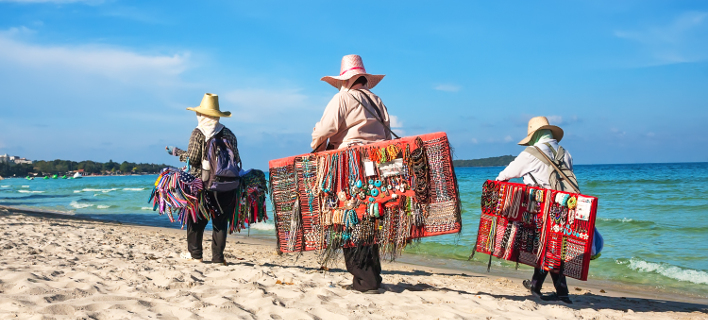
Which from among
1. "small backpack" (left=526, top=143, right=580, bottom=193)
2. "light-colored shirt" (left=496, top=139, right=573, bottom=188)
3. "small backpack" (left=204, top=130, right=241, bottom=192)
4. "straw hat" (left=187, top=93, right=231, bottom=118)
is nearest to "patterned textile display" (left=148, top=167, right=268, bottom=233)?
"small backpack" (left=204, top=130, right=241, bottom=192)

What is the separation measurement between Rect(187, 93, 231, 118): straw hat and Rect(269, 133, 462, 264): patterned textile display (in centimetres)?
147

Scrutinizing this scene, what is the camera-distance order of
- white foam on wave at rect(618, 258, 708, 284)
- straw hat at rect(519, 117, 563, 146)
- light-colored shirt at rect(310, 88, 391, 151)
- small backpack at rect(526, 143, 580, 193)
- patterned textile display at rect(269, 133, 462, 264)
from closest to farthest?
1. patterned textile display at rect(269, 133, 462, 264)
2. light-colored shirt at rect(310, 88, 391, 151)
3. small backpack at rect(526, 143, 580, 193)
4. straw hat at rect(519, 117, 563, 146)
5. white foam on wave at rect(618, 258, 708, 284)

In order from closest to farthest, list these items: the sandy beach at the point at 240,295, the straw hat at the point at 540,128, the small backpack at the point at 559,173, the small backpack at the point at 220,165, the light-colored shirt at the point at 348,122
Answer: the sandy beach at the point at 240,295, the light-colored shirt at the point at 348,122, the small backpack at the point at 559,173, the straw hat at the point at 540,128, the small backpack at the point at 220,165

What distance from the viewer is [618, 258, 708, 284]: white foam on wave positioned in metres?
6.48

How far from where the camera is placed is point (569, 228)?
3752 mm

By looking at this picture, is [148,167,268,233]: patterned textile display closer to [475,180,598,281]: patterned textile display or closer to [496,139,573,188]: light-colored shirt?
[475,180,598,281]: patterned textile display

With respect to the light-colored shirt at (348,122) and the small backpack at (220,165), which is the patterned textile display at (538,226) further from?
the small backpack at (220,165)

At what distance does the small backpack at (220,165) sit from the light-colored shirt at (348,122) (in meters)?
1.42

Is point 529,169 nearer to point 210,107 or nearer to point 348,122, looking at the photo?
point 348,122

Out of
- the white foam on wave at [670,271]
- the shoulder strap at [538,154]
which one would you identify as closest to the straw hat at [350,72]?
the shoulder strap at [538,154]

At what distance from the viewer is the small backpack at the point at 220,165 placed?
4.86 meters

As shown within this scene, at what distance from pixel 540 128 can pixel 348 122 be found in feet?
5.54

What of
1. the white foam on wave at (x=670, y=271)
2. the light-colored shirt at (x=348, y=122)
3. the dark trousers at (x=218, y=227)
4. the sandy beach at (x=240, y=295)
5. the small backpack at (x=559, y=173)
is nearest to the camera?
the sandy beach at (x=240, y=295)

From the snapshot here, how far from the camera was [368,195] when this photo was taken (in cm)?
363
